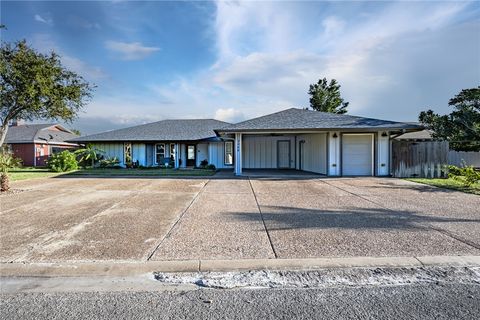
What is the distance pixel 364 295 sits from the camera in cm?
318

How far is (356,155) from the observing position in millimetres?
16469

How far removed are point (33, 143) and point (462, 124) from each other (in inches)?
1512

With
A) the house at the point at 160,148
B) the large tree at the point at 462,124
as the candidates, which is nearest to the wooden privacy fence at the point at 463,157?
the large tree at the point at 462,124

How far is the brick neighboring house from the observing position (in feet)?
99.0

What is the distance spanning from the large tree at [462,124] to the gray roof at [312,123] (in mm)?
7768

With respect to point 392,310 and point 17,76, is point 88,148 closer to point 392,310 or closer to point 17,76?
point 17,76

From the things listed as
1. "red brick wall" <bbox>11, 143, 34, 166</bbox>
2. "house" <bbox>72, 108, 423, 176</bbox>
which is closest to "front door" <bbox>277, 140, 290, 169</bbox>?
"house" <bbox>72, 108, 423, 176</bbox>

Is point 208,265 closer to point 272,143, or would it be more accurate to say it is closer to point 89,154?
point 272,143

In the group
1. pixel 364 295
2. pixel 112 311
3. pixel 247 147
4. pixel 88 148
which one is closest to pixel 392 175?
pixel 247 147

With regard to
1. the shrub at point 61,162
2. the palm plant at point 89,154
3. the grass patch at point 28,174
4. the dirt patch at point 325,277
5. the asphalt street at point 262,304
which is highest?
the palm plant at point 89,154

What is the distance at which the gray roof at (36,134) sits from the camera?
30359mm

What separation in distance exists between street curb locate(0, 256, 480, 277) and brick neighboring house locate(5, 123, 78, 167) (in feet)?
102

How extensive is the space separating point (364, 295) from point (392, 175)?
46.8ft

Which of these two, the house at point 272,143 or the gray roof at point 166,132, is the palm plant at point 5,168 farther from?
the gray roof at point 166,132
